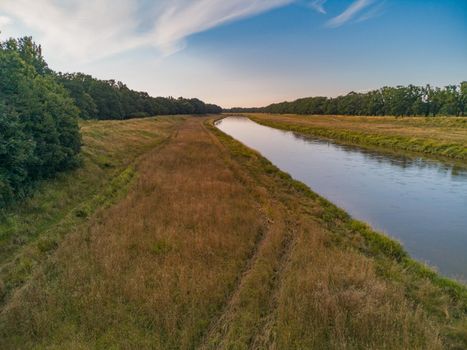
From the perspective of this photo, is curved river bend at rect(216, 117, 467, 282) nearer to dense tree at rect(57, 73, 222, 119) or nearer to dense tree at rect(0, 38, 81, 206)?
dense tree at rect(0, 38, 81, 206)

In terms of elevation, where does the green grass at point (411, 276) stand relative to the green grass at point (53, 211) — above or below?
below

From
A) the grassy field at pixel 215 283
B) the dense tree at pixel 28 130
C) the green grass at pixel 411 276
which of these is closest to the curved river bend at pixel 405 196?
the green grass at pixel 411 276

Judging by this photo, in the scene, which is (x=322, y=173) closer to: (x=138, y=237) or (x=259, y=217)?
(x=259, y=217)

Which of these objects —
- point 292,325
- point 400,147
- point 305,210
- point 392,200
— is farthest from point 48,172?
point 400,147

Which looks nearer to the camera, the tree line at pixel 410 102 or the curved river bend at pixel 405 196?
the curved river bend at pixel 405 196

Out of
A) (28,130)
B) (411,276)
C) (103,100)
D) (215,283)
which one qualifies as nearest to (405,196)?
(411,276)

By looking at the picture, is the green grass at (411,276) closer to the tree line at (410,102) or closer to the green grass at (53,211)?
the green grass at (53,211)
